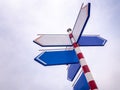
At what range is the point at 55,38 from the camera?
679 cm

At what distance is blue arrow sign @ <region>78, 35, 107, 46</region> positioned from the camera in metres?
6.88

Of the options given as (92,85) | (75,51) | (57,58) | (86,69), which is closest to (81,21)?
(75,51)

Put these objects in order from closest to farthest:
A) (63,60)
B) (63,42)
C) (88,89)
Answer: (88,89)
(63,60)
(63,42)

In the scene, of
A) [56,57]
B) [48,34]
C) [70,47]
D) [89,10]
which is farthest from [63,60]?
[89,10]

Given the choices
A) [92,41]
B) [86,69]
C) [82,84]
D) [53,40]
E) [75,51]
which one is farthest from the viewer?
[92,41]

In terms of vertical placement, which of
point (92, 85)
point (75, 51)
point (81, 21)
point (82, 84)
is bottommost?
point (82, 84)

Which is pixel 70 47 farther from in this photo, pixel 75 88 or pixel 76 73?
pixel 75 88

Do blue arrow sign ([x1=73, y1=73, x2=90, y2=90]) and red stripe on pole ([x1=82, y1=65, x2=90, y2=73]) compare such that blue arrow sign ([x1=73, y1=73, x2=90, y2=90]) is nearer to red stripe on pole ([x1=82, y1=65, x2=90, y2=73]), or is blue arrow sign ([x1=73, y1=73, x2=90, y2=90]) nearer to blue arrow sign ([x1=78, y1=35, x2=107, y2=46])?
red stripe on pole ([x1=82, y1=65, x2=90, y2=73])

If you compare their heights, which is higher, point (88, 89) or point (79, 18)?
point (79, 18)

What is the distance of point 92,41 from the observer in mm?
6969

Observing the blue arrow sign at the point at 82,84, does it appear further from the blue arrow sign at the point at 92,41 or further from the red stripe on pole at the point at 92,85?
the blue arrow sign at the point at 92,41

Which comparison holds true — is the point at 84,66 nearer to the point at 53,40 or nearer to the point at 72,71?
the point at 72,71

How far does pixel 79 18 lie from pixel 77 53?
44.3 inches

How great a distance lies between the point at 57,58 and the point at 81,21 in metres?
1.37
